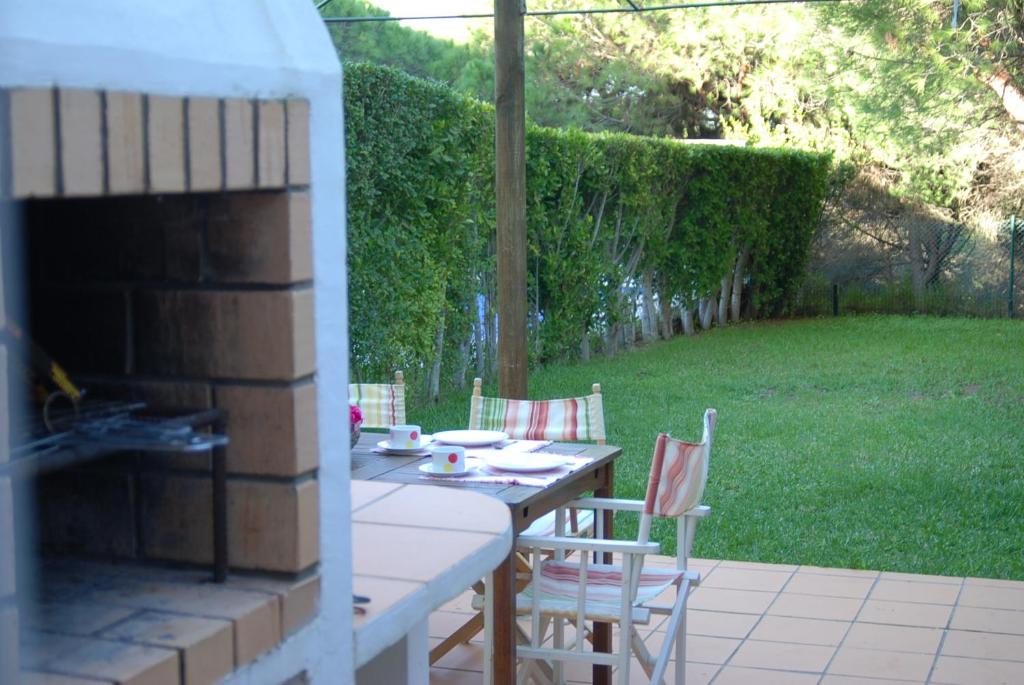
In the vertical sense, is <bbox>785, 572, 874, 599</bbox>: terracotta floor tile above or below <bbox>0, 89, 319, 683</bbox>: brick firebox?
below

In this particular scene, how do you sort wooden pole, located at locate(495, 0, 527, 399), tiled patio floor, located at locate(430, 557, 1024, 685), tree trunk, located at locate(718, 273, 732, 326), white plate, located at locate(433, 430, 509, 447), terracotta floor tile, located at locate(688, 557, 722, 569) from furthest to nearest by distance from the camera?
tree trunk, located at locate(718, 273, 732, 326) → wooden pole, located at locate(495, 0, 527, 399) → terracotta floor tile, located at locate(688, 557, 722, 569) → white plate, located at locate(433, 430, 509, 447) → tiled patio floor, located at locate(430, 557, 1024, 685)

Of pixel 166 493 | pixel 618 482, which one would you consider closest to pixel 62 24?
pixel 166 493

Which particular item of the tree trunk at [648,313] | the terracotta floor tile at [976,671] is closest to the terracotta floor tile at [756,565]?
the terracotta floor tile at [976,671]

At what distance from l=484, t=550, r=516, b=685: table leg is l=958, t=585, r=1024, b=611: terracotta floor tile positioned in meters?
2.19

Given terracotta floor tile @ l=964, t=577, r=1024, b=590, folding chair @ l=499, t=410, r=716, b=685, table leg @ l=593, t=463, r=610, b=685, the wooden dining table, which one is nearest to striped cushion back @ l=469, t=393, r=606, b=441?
the wooden dining table

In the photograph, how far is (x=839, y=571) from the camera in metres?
5.07

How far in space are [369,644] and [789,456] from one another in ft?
19.9

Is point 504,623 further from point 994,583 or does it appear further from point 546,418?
point 994,583

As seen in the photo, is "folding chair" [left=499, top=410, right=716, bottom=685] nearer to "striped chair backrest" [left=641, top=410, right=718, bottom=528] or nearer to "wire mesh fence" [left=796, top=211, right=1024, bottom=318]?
"striped chair backrest" [left=641, top=410, right=718, bottom=528]

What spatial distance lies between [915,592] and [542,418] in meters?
1.65

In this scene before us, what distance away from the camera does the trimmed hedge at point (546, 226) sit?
7617 millimetres

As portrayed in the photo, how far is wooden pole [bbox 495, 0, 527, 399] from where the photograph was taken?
550cm

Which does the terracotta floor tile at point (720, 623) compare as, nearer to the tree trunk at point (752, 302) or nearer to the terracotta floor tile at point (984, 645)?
the terracotta floor tile at point (984, 645)

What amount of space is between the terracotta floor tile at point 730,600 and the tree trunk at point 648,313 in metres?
8.73
